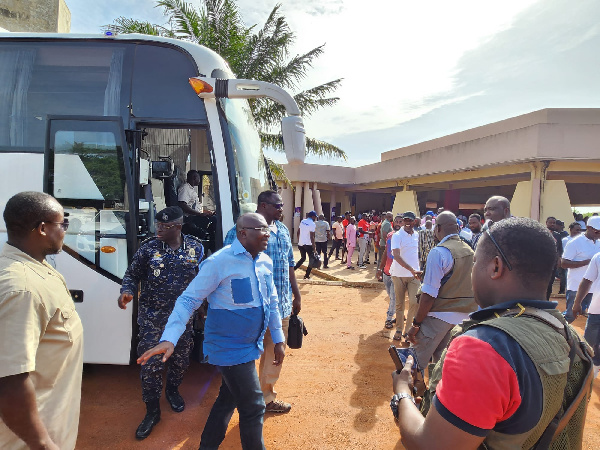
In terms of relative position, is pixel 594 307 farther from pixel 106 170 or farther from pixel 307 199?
pixel 307 199

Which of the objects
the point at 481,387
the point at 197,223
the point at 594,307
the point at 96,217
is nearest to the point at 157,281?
the point at 96,217

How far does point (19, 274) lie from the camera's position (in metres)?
1.45

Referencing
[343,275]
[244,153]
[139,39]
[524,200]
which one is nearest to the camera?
[139,39]

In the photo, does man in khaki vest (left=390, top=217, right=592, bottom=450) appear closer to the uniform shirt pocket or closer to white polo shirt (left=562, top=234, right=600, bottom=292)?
the uniform shirt pocket

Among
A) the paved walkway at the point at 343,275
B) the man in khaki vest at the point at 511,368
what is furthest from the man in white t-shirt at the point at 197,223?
the paved walkway at the point at 343,275

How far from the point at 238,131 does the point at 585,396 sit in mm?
3596

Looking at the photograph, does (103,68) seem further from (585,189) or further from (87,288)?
(585,189)

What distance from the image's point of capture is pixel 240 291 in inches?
94.1

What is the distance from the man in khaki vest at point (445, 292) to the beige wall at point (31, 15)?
1494 centimetres

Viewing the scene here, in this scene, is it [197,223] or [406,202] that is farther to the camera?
[406,202]

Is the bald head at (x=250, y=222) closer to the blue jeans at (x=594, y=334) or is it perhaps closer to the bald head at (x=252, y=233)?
the bald head at (x=252, y=233)

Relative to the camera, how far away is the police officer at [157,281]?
3.21 m

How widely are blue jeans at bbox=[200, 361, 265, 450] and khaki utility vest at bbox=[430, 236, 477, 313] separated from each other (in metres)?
1.71

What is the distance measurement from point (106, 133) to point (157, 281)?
1519 mm
